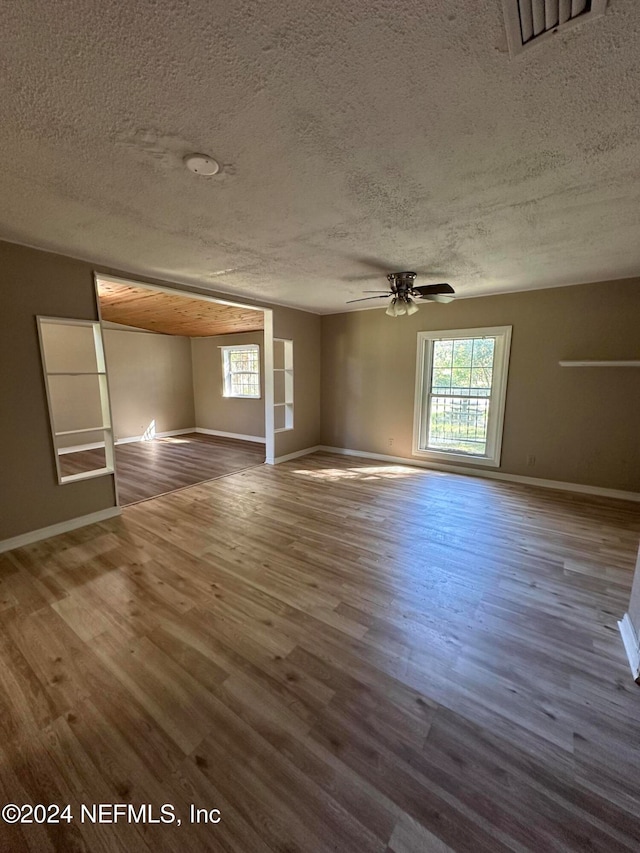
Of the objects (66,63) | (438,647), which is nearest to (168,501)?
(438,647)

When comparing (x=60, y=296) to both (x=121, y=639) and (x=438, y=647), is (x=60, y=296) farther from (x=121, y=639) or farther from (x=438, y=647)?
(x=438, y=647)

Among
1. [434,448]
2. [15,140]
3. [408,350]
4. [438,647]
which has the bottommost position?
[438,647]

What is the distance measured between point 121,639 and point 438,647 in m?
1.80

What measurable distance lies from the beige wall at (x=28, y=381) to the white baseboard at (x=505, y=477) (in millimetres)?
4340

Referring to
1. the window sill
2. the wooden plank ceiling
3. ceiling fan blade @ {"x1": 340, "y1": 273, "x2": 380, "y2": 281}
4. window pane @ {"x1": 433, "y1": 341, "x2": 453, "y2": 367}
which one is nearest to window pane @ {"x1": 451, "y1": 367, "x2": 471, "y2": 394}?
window pane @ {"x1": 433, "y1": 341, "x2": 453, "y2": 367}

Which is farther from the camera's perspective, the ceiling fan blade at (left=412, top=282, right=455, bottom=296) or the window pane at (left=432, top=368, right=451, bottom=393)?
the window pane at (left=432, top=368, right=451, bottom=393)

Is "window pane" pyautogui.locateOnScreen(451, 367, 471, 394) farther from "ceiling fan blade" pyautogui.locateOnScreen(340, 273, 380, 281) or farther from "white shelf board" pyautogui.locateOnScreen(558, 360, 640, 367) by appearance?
"ceiling fan blade" pyautogui.locateOnScreen(340, 273, 380, 281)

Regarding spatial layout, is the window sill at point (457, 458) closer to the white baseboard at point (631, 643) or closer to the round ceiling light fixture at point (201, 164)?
the white baseboard at point (631, 643)

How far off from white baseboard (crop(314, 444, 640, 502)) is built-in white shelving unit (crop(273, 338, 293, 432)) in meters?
1.23

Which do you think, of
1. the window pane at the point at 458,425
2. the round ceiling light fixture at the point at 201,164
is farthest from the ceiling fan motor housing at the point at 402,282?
the round ceiling light fixture at the point at 201,164

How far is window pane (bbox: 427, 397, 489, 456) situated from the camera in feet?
16.2

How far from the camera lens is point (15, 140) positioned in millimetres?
1479

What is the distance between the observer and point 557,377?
4.27 m

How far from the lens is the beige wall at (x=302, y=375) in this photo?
5498 mm
